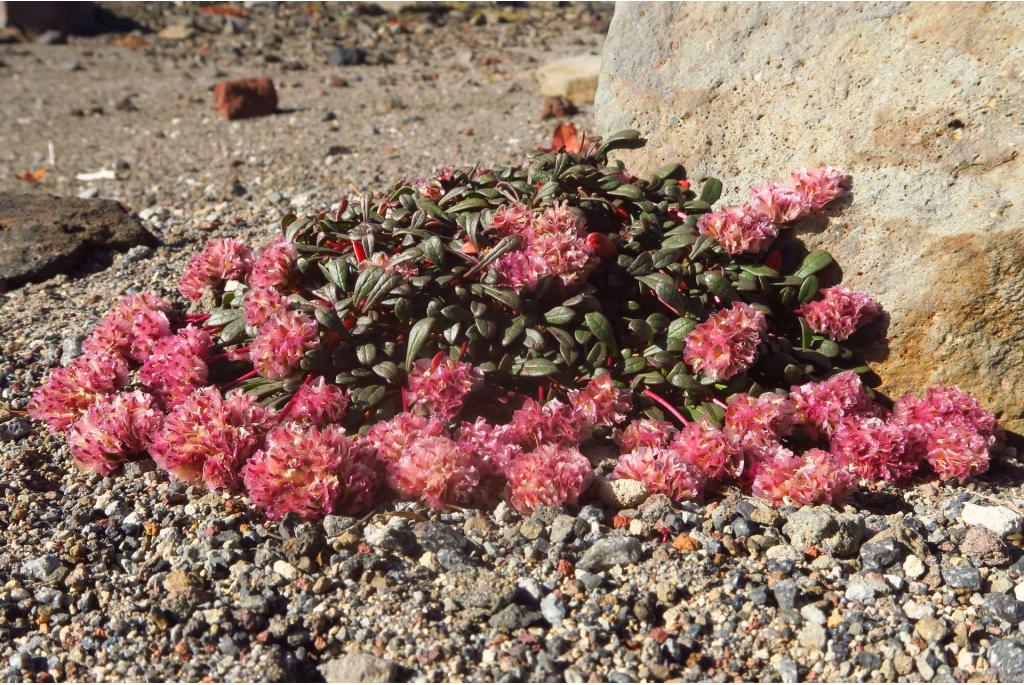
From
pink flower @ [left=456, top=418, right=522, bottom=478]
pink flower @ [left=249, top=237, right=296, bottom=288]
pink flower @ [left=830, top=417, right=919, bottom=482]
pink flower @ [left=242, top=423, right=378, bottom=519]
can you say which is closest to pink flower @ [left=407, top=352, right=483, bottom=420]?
pink flower @ [left=456, top=418, right=522, bottom=478]

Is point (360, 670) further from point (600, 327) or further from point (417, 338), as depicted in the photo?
point (600, 327)

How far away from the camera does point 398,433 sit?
3412 mm

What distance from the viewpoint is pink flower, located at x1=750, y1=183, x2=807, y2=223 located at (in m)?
3.91

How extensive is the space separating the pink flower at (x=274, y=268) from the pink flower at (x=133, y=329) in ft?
1.54

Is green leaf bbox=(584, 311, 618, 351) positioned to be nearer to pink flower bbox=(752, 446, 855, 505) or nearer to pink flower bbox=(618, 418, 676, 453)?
pink flower bbox=(618, 418, 676, 453)

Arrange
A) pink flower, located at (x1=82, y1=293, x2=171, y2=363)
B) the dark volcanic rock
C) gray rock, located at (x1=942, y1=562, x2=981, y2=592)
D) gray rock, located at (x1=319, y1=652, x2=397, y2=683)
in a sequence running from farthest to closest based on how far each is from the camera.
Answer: the dark volcanic rock → pink flower, located at (x1=82, y1=293, x2=171, y2=363) → gray rock, located at (x1=942, y1=562, x2=981, y2=592) → gray rock, located at (x1=319, y1=652, x2=397, y2=683)

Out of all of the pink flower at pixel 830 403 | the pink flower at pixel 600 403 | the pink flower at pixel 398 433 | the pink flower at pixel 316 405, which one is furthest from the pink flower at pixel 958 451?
the pink flower at pixel 316 405

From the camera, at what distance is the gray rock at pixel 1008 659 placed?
274 cm

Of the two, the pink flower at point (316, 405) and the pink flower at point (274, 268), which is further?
the pink flower at point (274, 268)

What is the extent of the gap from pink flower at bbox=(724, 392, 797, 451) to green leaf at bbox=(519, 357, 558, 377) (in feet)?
2.00

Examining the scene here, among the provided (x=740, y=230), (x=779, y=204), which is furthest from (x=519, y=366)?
(x=779, y=204)

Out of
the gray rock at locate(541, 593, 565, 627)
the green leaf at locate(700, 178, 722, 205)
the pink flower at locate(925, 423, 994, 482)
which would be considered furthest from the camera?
the green leaf at locate(700, 178, 722, 205)

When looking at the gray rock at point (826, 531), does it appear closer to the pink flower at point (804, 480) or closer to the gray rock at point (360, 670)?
the pink flower at point (804, 480)

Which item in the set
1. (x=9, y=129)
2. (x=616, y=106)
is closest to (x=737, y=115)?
(x=616, y=106)
